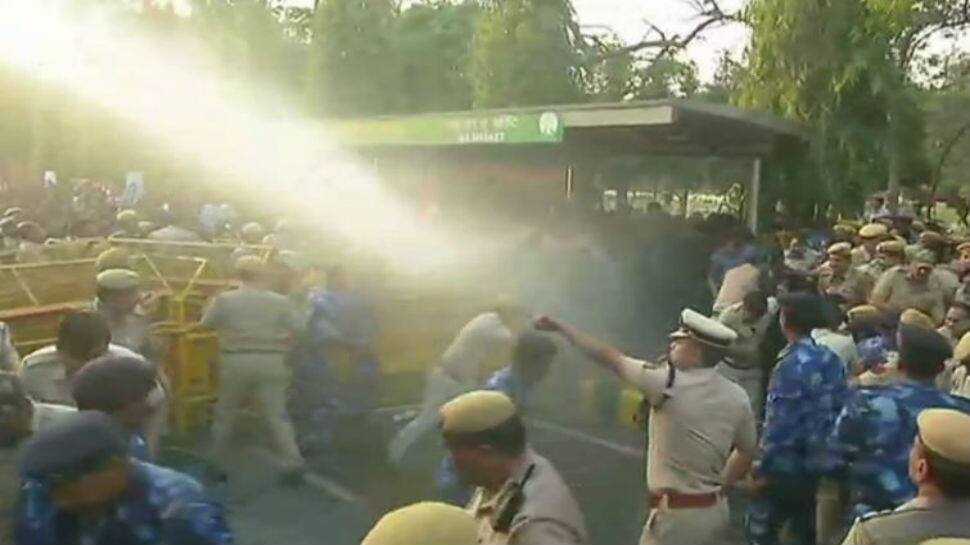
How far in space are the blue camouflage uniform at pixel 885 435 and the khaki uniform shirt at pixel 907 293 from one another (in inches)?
163

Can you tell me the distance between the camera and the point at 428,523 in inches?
92.1

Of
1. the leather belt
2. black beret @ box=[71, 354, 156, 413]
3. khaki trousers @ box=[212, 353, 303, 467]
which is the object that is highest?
black beret @ box=[71, 354, 156, 413]

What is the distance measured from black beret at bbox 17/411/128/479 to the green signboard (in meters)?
9.73

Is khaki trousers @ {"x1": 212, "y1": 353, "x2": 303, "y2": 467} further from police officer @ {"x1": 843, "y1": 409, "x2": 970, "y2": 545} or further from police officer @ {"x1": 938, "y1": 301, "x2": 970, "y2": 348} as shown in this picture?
police officer @ {"x1": 843, "y1": 409, "x2": 970, "y2": 545}

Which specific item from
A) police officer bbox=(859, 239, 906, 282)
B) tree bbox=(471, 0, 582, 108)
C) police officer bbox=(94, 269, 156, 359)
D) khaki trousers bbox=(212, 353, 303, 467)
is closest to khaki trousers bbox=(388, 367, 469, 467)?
khaki trousers bbox=(212, 353, 303, 467)

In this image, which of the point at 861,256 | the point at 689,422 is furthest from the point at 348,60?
the point at 689,422

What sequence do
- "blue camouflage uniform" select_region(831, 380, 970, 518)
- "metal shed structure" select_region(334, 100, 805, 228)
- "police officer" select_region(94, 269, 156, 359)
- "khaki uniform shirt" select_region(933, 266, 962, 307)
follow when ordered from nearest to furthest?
"blue camouflage uniform" select_region(831, 380, 970, 518) < "police officer" select_region(94, 269, 156, 359) < "khaki uniform shirt" select_region(933, 266, 962, 307) < "metal shed structure" select_region(334, 100, 805, 228)

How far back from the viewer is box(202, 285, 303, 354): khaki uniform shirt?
28.3ft

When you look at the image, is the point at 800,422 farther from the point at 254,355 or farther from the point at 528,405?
the point at 254,355

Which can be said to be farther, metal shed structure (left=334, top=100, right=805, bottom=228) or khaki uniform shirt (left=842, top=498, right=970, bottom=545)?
metal shed structure (left=334, top=100, right=805, bottom=228)

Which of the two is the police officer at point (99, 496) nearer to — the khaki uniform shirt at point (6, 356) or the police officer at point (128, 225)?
the khaki uniform shirt at point (6, 356)

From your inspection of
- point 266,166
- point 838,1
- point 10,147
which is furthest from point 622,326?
point 10,147

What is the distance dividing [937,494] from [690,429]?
1.64 meters

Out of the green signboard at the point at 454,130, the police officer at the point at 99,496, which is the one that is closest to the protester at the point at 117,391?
the police officer at the point at 99,496
